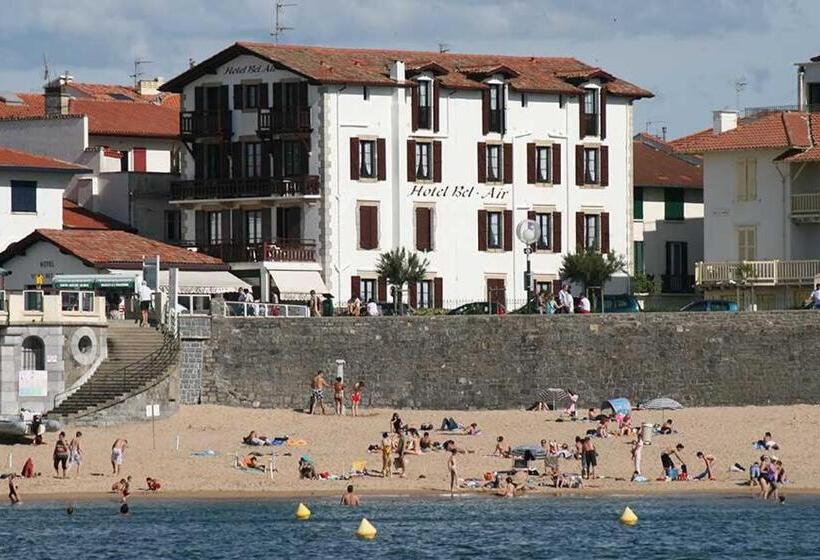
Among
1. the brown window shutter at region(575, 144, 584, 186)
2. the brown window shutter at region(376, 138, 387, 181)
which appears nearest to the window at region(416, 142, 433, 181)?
the brown window shutter at region(376, 138, 387, 181)

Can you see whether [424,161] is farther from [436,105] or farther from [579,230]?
[579,230]

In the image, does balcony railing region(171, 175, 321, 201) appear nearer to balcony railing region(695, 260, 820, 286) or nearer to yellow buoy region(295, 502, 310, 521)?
balcony railing region(695, 260, 820, 286)

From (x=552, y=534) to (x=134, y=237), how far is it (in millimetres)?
30659

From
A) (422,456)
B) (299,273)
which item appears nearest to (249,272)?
(299,273)

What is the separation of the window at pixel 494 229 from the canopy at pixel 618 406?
15729mm

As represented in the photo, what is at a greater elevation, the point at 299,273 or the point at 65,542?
the point at 299,273

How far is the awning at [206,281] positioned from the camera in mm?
94812

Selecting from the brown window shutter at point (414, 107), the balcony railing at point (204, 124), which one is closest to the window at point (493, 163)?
the brown window shutter at point (414, 107)

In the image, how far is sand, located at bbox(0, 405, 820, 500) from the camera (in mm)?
78125

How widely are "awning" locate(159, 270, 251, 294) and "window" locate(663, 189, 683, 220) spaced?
2013 centimetres

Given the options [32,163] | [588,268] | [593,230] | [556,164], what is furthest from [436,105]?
[32,163]

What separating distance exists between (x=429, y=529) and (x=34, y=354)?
56.8ft

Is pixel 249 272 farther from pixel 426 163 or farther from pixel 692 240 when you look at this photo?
pixel 692 240

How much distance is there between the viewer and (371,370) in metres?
88.9
